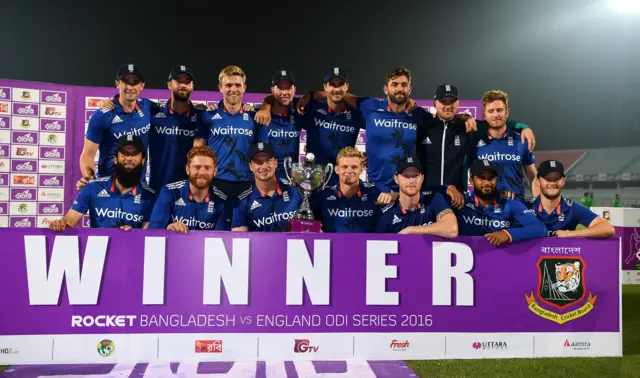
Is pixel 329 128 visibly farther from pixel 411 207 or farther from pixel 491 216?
pixel 491 216

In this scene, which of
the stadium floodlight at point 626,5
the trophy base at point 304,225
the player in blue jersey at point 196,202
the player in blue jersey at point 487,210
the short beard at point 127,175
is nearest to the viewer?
the trophy base at point 304,225

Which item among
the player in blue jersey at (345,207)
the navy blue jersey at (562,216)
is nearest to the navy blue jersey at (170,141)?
the player in blue jersey at (345,207)

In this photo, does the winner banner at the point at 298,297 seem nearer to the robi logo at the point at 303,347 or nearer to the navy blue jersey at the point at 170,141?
the robi logo at the point at 303,347

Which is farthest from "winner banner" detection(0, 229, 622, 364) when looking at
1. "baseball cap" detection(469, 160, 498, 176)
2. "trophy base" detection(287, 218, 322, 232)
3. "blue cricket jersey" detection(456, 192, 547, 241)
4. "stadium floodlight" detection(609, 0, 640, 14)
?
"stadium floodlight" detection(609, 0, 640, 14)

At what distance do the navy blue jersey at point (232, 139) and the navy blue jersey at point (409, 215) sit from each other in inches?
60.7

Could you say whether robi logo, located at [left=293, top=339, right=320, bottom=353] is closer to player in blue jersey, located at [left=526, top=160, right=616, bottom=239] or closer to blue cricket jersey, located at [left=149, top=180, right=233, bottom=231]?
blue cricket jersey, located at [left=149, top=180, right=233, bottom=231]

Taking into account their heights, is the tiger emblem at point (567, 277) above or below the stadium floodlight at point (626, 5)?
below

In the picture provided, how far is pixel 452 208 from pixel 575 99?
4608cm

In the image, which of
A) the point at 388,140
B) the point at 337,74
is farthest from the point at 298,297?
the point at 337,74

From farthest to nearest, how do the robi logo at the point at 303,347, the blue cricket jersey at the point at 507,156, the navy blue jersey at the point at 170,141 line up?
the navy blue jersey at the point at 170,141, the blue cricket jersey at the point at 507,156, the robi logo at the point at 303,347

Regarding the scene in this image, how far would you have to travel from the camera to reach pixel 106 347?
3.34 metres

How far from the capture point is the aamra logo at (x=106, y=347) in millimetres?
3336

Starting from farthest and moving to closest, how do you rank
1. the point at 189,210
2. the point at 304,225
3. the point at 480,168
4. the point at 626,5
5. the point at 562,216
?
the point at 626,5 < the point at 562,216 < the point at 480,168 < the point at 189,210 < the point at 304,225

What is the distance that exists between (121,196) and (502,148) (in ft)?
12.0
